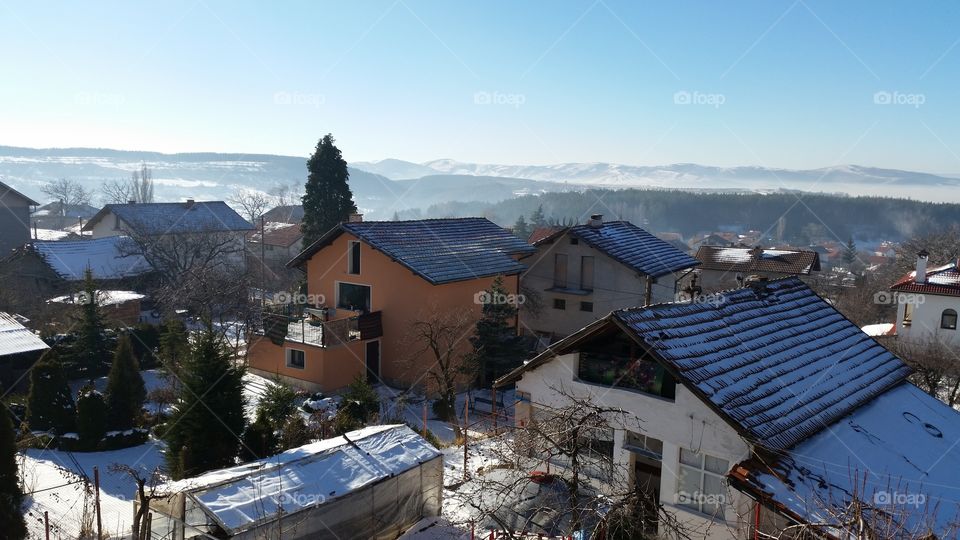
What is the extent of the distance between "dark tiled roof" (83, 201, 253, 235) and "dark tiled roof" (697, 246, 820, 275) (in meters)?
37.6

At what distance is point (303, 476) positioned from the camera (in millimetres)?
11008

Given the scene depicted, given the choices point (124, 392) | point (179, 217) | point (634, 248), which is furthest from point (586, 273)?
point (179, 217)

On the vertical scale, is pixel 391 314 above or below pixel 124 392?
above

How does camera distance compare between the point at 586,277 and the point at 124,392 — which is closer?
the point at 124,392

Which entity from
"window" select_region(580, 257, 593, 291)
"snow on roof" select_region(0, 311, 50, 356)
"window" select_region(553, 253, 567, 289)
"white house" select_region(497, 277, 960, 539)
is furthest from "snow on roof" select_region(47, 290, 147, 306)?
"white house" select_region(497, 277, 960, 539)

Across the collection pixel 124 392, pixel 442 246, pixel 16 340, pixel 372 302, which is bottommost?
pixel 124 392

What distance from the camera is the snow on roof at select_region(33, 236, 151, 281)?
1476 inches

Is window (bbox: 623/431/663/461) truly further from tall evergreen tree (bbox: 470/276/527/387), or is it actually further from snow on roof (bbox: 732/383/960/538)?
tall evergreen tree (bbox: 470/276/527/387)

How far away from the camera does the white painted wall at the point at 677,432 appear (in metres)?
10.5

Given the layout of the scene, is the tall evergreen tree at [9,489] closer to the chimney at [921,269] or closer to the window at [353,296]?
the window at [353,296]

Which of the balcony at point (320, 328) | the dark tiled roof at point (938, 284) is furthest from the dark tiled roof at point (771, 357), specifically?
the dark tiled roof at point (938, 284)

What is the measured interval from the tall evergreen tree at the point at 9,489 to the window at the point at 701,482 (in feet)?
37.2

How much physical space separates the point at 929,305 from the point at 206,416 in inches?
1294

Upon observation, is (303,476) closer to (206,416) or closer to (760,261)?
(206,416)
